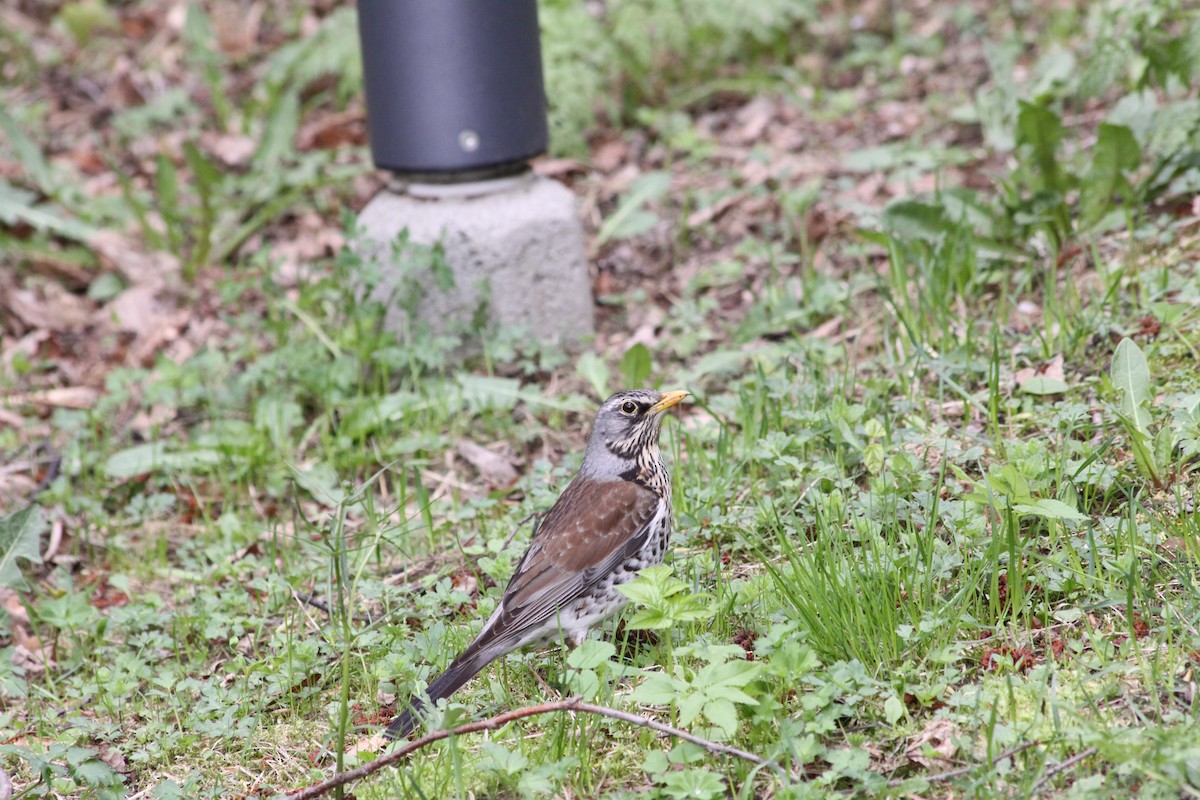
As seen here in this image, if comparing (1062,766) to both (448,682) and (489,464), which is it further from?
(489,464)

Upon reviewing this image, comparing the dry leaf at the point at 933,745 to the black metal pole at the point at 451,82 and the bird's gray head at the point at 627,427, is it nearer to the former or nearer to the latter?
the bird's gray head at the point at 627,427

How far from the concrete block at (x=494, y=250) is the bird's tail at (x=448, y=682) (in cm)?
262

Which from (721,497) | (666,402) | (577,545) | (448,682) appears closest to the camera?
(448,682)

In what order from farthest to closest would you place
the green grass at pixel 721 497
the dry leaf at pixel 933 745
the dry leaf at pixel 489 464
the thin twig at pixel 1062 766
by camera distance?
the dry leaf at pixel 489 464 < the green grass at pixel 721 497 < the dry leaf at pixel 933 745 < the thin twig at pixel 1062 766

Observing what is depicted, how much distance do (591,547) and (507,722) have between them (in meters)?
0.83

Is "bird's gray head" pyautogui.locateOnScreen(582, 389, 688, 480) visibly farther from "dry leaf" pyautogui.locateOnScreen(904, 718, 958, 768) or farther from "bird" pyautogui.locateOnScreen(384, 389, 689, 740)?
"dry leaf" pyautogui.locateOnScreen(904, 718, 958, 768)

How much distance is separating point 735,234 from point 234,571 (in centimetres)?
349

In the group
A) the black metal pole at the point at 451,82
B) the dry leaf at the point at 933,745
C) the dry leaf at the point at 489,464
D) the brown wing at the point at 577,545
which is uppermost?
the black metal pole at the point at 451,82

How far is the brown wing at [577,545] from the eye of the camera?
A: 3.74m

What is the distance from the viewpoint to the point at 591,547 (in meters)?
3.95

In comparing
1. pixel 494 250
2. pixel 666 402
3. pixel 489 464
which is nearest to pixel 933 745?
pixel 666 402

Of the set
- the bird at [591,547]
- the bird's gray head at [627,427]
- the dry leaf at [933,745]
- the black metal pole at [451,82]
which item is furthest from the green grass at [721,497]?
the black metal pole at [451,82]

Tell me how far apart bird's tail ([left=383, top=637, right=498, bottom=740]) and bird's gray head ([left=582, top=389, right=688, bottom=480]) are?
0.91 m

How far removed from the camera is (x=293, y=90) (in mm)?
8016
